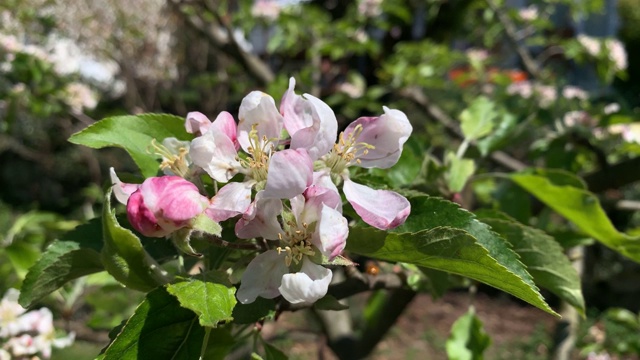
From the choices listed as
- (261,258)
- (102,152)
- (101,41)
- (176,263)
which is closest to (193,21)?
(176,263)

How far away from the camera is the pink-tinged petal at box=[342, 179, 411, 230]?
0.64 meters

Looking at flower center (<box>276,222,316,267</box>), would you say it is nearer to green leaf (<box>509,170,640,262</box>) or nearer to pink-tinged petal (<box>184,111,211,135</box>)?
pink-tinged petal (<box>184,111,211,135</box>)

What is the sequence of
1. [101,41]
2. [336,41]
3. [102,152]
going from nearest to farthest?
[336,41], [101,41], [102,152]

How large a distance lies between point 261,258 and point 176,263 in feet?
0.76

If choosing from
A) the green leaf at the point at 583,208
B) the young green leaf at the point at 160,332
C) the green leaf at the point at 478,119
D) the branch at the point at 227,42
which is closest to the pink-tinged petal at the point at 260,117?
the young green leaf at the point at 160,332

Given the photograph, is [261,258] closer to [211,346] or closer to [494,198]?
[211,346]

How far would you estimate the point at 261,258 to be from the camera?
65 centimetres

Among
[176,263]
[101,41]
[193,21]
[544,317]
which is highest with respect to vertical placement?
[176,263]

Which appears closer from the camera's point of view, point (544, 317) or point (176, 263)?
point (176, 263)

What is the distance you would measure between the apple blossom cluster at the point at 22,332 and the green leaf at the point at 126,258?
863 millimetres

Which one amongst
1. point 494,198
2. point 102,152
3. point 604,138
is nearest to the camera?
point 494,198

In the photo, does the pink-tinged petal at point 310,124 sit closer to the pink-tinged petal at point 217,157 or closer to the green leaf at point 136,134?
the pink-tinged petal at point 217,157

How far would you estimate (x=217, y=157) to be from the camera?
2.21ft

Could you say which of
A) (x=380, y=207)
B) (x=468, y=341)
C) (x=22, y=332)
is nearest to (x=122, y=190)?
(x=380, y=207)
